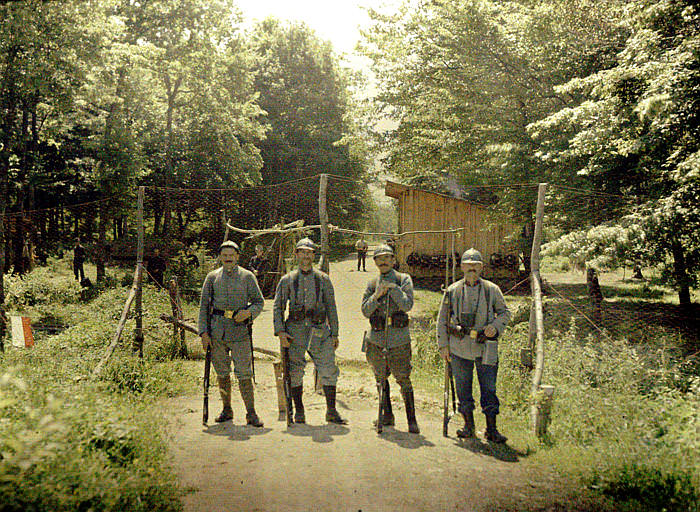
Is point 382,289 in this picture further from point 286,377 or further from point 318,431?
point 318,431

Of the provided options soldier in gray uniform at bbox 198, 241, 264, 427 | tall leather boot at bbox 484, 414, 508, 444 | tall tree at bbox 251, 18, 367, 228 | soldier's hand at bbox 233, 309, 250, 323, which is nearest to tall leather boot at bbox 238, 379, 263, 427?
soldier in gray uniform at bbox 198, 241, 264, 427

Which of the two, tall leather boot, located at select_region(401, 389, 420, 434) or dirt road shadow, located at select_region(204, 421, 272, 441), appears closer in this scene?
dirt road shadow, located at select_region(204, 421, 272, 441)

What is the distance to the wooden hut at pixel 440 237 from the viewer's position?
2367cm

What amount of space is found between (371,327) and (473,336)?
1178 millimetres

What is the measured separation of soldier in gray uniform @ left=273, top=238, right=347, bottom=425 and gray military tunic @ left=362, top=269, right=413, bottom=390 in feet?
1.58

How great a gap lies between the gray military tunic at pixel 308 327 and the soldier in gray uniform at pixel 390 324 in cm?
47

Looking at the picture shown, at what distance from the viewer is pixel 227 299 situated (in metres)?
7.42

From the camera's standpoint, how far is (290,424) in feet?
23.5

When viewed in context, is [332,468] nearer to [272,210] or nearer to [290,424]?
[290,424]

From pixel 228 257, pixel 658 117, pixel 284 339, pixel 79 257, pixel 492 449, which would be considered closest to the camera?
pixel 492 449

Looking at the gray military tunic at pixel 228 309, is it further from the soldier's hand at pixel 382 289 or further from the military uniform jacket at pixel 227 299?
the soldier's hand at pixel 382 289

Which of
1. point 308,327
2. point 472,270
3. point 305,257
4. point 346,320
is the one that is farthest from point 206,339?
point 346,320

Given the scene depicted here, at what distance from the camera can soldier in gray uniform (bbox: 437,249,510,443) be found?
687cm

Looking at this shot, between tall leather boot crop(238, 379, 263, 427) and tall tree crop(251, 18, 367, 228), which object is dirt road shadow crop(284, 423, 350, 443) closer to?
tall leather boot crop(238, 379, 263, 427)
